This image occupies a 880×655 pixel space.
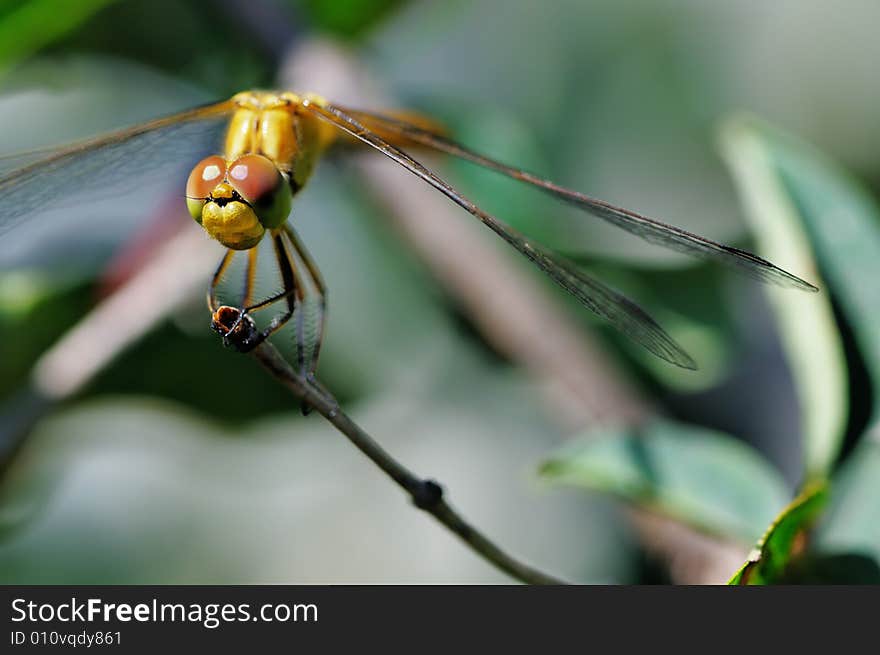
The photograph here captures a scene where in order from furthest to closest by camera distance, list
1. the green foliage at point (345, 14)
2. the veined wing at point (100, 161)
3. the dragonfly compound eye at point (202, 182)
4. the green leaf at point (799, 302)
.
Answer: the green foliage at point (345, 14) < the veined wing at point (100, 161) < the green leaf at point (799, 302) < the dragonfly compound eye at point (202, 182)

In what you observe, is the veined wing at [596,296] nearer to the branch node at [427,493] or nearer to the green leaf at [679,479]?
the green leaf at [679,479]

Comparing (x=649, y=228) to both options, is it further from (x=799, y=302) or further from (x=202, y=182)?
(x=202, y=182)

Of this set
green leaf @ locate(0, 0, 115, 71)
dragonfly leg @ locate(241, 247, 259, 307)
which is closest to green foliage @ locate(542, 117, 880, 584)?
dragonfly leg @ locate(241, 247, 259, 307)

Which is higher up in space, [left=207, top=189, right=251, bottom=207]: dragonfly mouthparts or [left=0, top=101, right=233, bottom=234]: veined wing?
[left=0, top=101, right=233, bottom=234]: veined wing

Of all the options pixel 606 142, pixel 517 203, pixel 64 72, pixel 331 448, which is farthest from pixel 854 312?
pixel 64 72

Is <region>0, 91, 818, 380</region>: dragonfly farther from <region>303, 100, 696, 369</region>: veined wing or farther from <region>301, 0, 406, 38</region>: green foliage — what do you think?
<region>301, 0, 406, 38</region>: green foliage

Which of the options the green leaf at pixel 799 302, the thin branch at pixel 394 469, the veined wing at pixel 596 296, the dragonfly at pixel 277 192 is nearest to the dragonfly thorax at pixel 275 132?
the dragonfly at pixel 277 192
